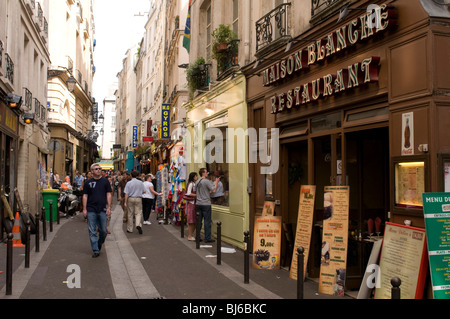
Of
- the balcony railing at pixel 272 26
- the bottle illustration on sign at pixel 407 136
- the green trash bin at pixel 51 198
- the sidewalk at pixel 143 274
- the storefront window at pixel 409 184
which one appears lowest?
the sidewalk at pixel 143 274

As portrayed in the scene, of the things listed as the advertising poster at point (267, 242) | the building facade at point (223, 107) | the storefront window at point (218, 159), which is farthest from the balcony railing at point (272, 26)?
the advertising poster at point (267, 242)

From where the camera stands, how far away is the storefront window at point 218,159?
525 inches

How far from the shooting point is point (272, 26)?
417 inches

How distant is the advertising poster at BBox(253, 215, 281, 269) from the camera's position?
893 cm

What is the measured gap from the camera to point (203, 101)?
1549 cm

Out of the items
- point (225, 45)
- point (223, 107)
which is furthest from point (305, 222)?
point (225, 45)

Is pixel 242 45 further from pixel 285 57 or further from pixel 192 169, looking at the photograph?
pixel 192 169

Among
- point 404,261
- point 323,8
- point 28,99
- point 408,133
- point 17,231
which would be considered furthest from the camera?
point 28,99

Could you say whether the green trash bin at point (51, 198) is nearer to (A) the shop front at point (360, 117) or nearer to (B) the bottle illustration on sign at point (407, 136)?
(A) the shop front at point (360, 117)

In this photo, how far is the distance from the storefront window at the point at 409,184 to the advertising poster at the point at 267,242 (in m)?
3.13

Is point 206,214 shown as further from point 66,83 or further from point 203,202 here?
point 66,83

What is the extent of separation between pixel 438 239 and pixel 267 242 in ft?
13.4

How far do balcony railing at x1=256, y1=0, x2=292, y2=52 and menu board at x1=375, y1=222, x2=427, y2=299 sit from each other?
17.4 feet
